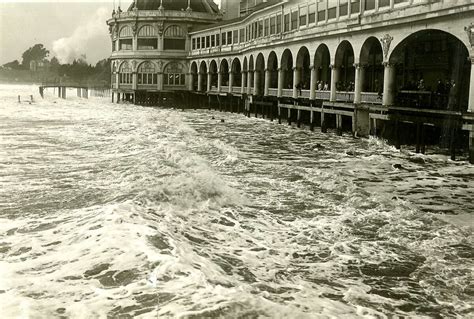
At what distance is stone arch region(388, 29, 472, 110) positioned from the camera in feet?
94.8

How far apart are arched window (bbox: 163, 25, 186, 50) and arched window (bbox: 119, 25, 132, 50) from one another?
5480 millimetres

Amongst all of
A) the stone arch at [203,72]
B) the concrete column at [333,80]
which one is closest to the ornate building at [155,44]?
the stone arch at [203,72]

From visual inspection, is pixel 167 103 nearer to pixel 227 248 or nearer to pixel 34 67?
pixel 227 248

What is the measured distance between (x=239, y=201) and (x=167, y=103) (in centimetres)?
6037

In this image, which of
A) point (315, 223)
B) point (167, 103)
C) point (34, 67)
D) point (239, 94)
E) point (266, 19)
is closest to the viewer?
point (315, 223)

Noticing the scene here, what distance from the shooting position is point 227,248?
1109 cm

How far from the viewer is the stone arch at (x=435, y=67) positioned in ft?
94.8

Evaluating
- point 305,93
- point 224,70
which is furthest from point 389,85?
point 224,70

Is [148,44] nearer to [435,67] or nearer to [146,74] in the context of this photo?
[146,74]

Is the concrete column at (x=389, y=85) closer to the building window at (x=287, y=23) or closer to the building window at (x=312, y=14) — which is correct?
the building window at (x=312, y=14)

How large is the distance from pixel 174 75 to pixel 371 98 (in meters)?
49.4

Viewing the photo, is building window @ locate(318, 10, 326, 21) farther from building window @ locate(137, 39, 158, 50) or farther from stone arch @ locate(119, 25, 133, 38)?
stone arch @ locate(119, 25, 133, 38)

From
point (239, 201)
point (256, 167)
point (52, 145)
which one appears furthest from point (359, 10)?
point (239, 201)

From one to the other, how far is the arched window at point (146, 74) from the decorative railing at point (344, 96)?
153 feet
